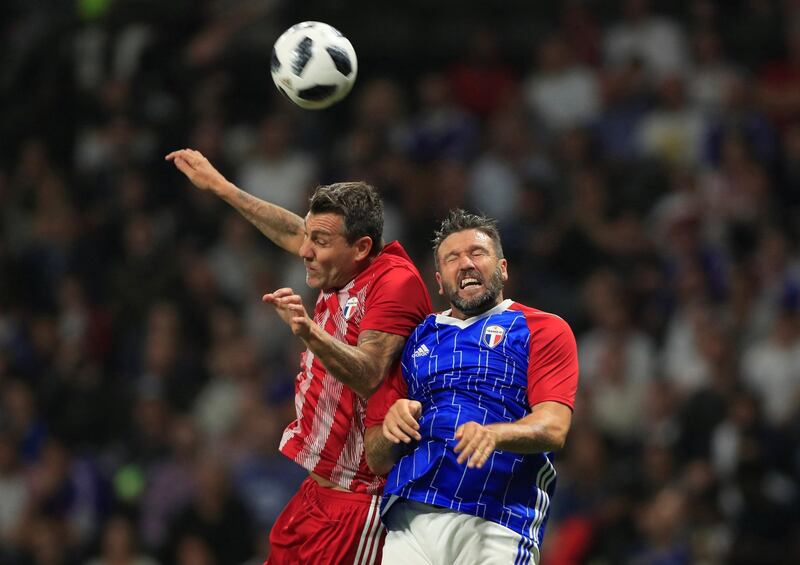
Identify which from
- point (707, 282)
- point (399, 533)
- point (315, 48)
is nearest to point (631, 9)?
point (707, 282)

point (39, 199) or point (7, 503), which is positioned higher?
point (39, 199)

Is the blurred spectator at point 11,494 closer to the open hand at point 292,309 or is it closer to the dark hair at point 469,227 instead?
the dark hair at point 469,227

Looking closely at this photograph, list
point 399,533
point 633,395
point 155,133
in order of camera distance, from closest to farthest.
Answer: point 399,533 < point 633,395 < point 155,133

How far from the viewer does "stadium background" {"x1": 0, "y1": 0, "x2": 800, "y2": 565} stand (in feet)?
32.3

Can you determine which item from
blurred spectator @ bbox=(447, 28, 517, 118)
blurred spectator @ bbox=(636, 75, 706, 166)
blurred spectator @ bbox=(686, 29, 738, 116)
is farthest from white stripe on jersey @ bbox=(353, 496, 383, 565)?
blurred spectator @ bbox=(447, 28, 517, 118)

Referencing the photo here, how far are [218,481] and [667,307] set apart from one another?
3.61 metres

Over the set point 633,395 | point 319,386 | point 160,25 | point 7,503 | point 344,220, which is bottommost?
point 7,503

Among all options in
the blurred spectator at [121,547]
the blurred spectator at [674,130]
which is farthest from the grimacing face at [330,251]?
the blurred spectator at [674,130]

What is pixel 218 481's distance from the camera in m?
10.4

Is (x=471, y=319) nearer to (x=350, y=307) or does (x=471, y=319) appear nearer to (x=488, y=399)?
(x=488, y=399)

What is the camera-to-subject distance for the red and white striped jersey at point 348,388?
586cm

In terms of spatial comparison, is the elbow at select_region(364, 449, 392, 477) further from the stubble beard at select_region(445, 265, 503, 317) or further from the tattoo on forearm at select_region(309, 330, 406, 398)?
the stubble beard at select_region(445, 265, 503, 317)

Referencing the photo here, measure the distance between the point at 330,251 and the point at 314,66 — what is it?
0.93m

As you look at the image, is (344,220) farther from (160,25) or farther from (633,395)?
(160,25)
